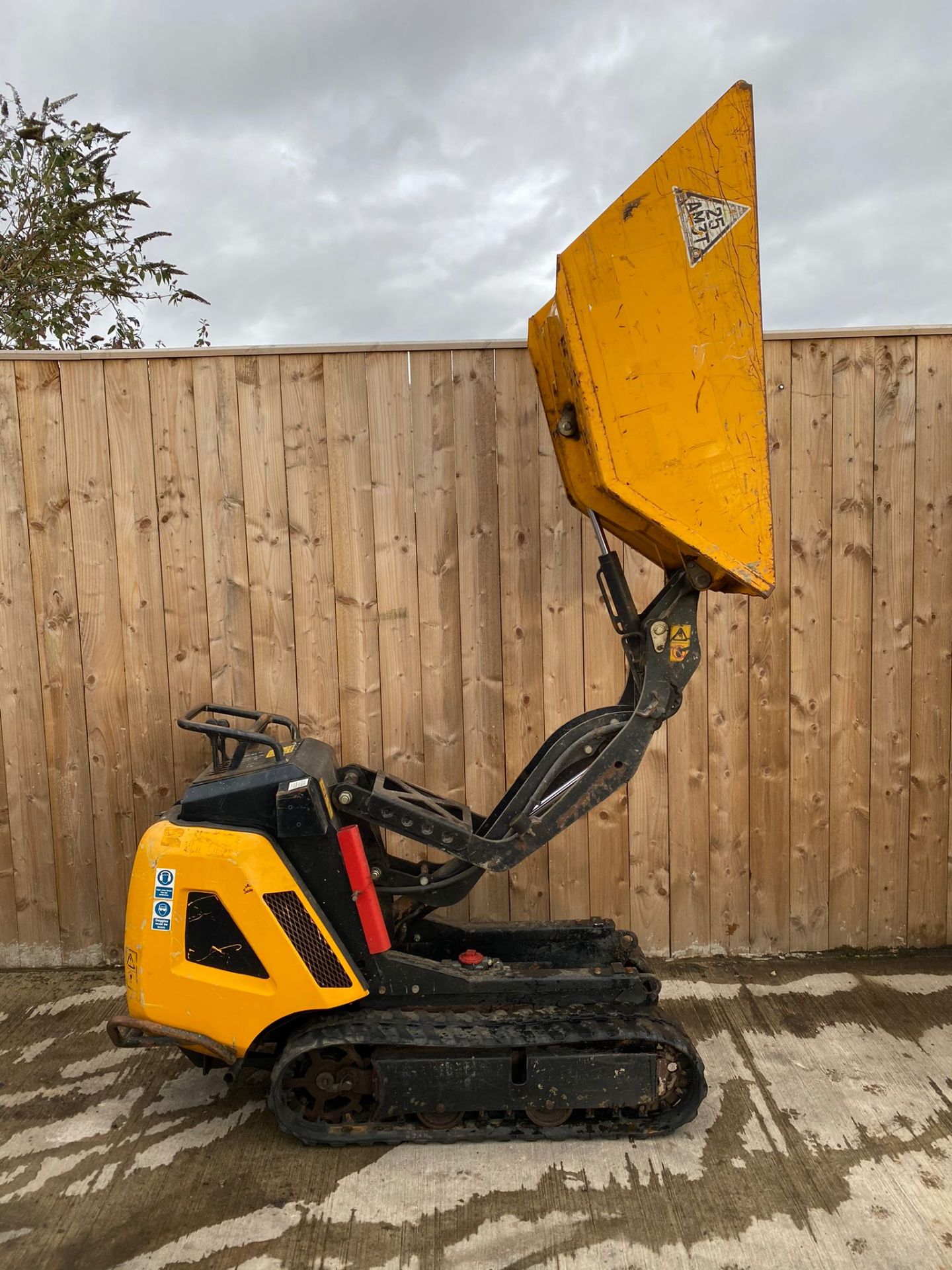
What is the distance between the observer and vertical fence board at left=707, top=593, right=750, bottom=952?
3.69 meters

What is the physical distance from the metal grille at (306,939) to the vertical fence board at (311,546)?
118cm

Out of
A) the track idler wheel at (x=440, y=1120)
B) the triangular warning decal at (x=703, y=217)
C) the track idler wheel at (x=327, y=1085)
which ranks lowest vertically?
the track idler wheel at (x=440, y=1120)

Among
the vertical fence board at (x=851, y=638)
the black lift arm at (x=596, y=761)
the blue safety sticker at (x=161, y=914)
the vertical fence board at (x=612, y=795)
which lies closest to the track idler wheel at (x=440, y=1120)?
the black lift arm at (x=596, y=761)

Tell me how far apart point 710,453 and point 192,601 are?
2285mm

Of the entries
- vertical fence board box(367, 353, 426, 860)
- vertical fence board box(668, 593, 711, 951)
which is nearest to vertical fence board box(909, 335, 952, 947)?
vertical fence board box(668, 593, 711, 951)

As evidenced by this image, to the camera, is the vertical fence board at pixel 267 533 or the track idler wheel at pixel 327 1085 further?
the vertical fence board at pixel 267 533

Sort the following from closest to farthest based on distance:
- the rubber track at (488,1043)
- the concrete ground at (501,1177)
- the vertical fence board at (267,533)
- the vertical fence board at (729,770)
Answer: the concrete ground at (501,1177) < the rubber track at (488,1043) < the vertical fence board at (267,533) < the vertical fence board at (729,770)

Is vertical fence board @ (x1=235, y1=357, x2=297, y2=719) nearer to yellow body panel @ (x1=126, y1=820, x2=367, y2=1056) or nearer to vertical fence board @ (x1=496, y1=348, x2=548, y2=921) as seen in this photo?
vertical fence board @ (x1=496, y1=348, x2=548, y2=921)

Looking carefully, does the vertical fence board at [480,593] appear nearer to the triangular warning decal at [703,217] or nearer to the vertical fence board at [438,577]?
the vertical fence board at [438,577]

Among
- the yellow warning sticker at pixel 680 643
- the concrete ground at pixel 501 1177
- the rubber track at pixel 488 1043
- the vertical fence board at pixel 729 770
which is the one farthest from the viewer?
the vertical fence board at pixel 729 770

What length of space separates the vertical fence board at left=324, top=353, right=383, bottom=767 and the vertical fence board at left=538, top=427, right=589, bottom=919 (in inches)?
29.1

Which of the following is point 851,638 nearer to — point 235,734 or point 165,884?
point 235,734

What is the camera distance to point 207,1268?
2104 mm

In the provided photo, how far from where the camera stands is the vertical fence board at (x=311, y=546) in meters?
3.57
